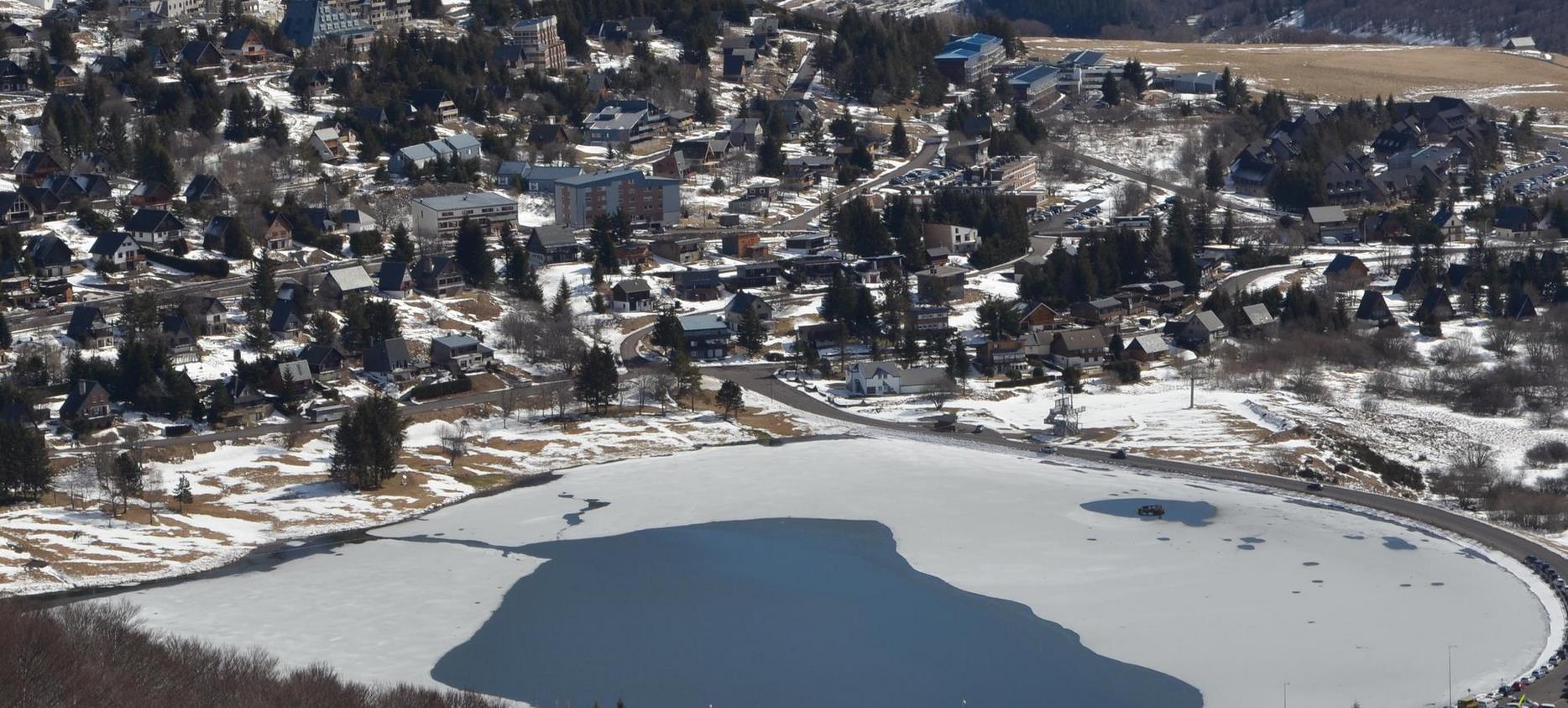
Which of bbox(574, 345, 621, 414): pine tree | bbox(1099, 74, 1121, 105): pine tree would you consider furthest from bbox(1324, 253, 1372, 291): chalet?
bbox(1099, 74, 1121, 105): pine tree

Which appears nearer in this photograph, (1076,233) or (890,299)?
(890,299)

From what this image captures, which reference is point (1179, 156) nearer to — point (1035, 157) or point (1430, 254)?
point (1035, 157)

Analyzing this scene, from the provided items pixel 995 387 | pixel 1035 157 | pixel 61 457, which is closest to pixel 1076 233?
pixel 1035 157

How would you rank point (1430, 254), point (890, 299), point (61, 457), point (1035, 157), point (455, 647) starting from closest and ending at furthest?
point (455, 647)
point (61, 457)
point (890, 299)
point (1430, 254)
point (1035, 157)

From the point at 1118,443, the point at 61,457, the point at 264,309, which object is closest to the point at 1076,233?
the point at 1118,443

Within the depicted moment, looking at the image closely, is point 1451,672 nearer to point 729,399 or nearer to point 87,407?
point 729,399

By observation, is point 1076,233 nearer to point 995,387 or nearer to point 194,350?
point 995,387

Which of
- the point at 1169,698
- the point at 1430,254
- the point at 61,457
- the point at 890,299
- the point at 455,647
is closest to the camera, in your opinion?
the point at 1169,698
